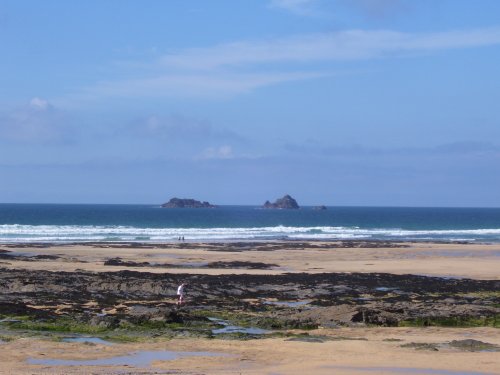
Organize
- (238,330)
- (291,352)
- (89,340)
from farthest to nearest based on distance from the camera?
(238,330) < (89,340) < (291,352)

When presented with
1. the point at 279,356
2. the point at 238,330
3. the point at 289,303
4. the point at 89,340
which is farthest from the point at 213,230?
the point at 279,356

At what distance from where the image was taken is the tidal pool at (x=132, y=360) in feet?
47.1

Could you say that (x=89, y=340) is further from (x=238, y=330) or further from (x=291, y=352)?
(x=291, y=352)

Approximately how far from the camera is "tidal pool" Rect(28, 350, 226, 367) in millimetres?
14367

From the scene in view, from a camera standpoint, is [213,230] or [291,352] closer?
[291,352]

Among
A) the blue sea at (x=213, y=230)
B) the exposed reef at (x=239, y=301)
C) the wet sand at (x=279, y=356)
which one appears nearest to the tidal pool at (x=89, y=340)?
the wet sand at (x=279, y=356)

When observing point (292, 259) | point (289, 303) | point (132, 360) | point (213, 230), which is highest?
point (213, 230)

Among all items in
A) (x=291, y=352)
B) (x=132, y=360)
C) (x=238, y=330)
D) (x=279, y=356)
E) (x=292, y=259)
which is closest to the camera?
(x=132, y=360)

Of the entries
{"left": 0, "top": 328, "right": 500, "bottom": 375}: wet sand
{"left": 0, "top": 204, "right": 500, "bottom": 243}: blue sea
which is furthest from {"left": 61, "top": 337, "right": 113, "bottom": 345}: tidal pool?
{"left": 0, "top": 204, "right": 500, "bottom": 243}: blue sea

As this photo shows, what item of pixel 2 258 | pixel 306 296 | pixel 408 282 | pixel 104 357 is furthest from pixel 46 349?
pixel 2 258

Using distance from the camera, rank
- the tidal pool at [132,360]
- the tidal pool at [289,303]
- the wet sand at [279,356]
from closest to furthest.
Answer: the wet sand at [279,356] < the tidal pool at [132,360] < the tidal pool at [289,303]

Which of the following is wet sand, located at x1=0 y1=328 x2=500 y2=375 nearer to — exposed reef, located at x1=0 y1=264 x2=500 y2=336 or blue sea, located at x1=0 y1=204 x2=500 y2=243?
exposed reef, located at x1=0 y1=264 x2=500 y2=336

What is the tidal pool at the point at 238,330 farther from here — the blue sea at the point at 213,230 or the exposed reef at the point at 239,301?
the blue sea at the point at 213,230

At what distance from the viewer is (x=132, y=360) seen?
14.8 metres
